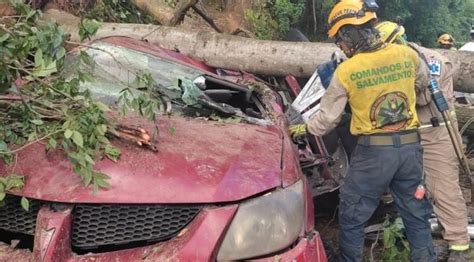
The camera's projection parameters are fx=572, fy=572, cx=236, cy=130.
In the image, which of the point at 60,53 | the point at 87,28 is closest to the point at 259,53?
the point at 87,28

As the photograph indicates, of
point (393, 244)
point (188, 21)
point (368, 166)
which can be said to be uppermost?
point (368, 166)

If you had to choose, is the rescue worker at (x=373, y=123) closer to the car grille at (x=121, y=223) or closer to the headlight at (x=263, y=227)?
the headlight at (x=263, y=227)

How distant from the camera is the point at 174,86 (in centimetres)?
348

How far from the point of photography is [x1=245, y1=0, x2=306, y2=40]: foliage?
42.2ft

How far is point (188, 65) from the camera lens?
4000 millimetres

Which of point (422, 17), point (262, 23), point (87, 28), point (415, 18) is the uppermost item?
point (87, 28)

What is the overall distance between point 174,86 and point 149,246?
1472 millimetres

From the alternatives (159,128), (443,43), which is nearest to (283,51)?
(159,128)

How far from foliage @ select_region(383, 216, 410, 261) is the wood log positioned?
9.11 feet

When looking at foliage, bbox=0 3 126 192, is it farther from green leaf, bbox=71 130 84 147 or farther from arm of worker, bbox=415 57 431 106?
arm of worker, bbox=415 57 431 106

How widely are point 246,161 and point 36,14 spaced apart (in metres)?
1.19

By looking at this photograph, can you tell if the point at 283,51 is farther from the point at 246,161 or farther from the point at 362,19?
the point at 246,161

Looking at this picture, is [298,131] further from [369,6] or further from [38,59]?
[38,59]

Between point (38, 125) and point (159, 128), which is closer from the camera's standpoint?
point (38, 125)
